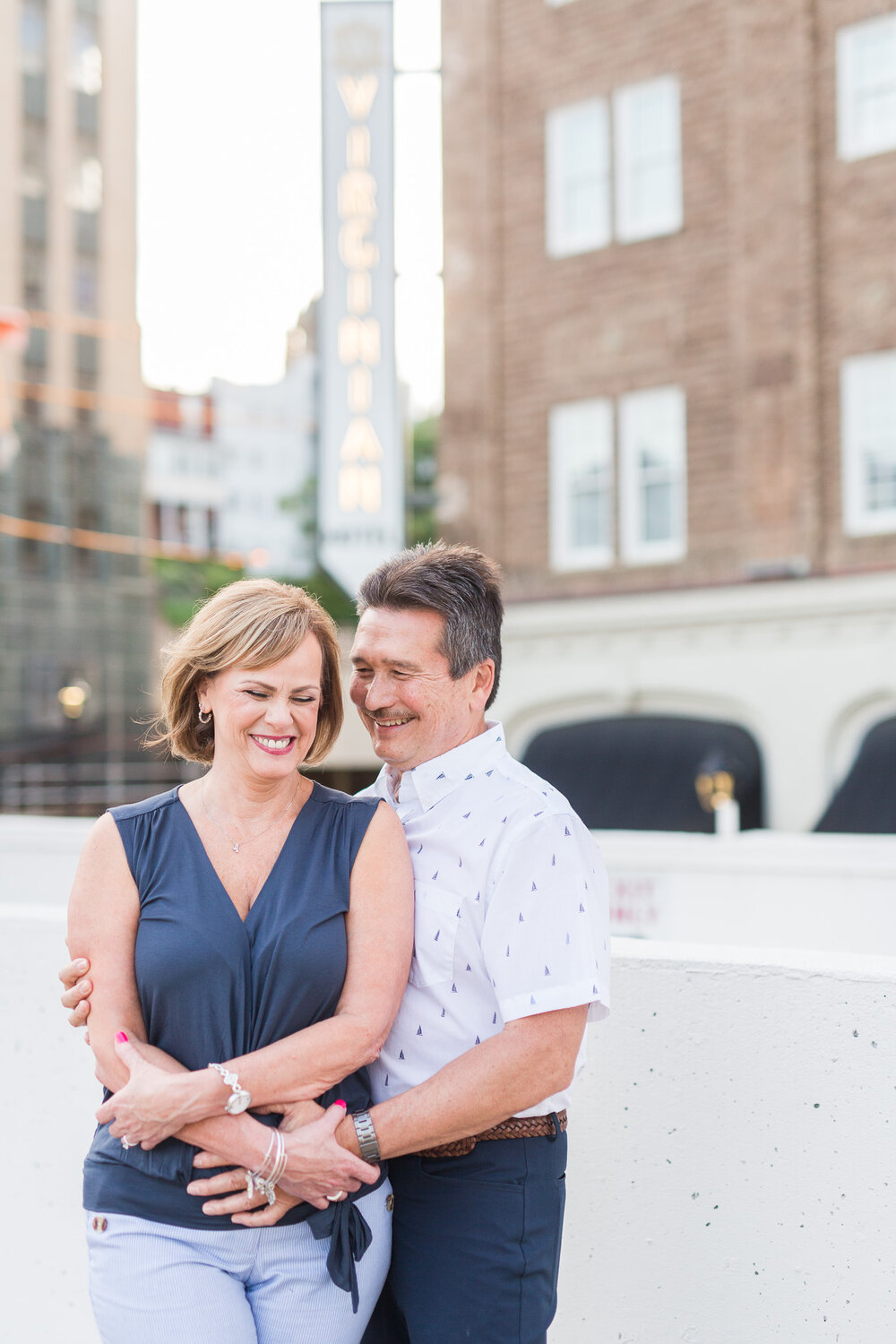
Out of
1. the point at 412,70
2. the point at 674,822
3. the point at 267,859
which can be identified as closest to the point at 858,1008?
the point at 267,859

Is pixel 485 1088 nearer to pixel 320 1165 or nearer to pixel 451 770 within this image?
pixel 320 1165

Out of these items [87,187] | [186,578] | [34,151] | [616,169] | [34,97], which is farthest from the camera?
[186,578]

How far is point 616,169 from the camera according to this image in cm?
1314

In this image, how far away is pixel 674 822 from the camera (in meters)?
11.3

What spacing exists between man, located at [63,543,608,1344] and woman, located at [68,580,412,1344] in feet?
0.24

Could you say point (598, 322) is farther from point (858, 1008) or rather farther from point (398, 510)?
point (858, 1008)

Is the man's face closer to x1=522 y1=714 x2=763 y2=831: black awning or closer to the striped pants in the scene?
the striped pants

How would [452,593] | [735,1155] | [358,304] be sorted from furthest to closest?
[358,304]
[735,1155]
[452,593]

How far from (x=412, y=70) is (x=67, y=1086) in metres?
11.7

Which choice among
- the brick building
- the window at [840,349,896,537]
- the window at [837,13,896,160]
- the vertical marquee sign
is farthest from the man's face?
the window at [837,13,896,160]

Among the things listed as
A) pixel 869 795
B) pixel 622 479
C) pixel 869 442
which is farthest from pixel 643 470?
pixel 869 795

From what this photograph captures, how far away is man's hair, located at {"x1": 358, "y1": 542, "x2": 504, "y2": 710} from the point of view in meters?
2.09

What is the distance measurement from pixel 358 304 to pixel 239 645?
1093 centimetres

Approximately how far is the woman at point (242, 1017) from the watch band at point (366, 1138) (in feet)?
0.07
